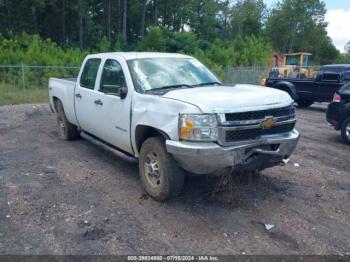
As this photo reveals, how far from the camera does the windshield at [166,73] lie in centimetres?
516

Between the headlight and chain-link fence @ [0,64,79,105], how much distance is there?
12454mm

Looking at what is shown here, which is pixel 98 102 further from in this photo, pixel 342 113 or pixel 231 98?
pixel 342 113

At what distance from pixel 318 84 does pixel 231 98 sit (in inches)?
423

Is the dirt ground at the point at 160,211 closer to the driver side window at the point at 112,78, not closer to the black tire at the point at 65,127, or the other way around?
the black tire at the point at 65,127

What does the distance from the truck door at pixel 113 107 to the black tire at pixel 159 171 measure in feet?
1.60

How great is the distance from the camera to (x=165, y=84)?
519 cm

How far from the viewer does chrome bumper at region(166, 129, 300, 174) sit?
159 inches

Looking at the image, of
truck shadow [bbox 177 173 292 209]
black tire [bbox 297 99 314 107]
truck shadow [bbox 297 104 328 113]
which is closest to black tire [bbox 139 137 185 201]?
truck shadow [bbox 177 173 292 209]

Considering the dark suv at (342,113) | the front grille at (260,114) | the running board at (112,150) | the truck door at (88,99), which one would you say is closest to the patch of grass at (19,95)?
the truck door at (88,99)

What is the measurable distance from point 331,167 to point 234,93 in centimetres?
296

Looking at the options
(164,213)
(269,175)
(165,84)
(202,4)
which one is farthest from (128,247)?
(202,4)

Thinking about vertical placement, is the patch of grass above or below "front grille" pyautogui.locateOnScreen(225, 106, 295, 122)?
below

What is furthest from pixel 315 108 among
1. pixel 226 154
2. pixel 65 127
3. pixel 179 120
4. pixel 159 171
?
pixel 179 120

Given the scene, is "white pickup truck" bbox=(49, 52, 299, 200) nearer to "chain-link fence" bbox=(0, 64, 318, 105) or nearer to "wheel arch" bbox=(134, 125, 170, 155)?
"wheel arch" bbox=(134, 125, 170, 155)
